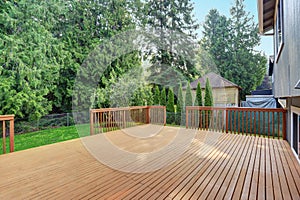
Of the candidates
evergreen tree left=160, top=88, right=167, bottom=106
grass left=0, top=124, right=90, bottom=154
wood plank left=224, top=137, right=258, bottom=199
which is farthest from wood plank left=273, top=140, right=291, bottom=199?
evergreen tree left=160, top=88, right=167, bottom=106

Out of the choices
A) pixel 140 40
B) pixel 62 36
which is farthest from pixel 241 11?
pixel 62 36

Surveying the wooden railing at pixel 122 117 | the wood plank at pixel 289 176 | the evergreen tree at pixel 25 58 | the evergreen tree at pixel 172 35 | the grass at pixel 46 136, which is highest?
the evergreen tree at pixel 172 35

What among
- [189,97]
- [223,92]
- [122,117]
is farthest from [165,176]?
[223,92]

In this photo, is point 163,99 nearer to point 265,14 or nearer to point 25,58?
point 265,14

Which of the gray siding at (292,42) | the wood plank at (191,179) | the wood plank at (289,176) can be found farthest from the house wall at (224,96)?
the gray siding at (292,42)

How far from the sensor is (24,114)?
7.02 metres

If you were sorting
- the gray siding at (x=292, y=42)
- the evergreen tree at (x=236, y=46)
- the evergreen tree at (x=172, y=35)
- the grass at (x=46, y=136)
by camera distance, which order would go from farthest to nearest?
the evergreen tree at (x=236, y=46) → the evergreen tree at (x=172, y=35) → the grass at (x=46, y=136) → the gray siding at (x=292, y=42)

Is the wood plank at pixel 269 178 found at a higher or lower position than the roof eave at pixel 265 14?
lower

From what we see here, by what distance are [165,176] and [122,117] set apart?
11.8 ft

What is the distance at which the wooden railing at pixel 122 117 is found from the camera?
519cm

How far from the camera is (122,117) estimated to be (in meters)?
5.88

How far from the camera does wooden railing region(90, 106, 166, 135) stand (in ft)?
17.0

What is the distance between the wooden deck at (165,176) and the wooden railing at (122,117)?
4.90 feet

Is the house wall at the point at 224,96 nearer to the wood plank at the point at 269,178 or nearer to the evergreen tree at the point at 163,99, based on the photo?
the evergreen tree at the point at 163,99
